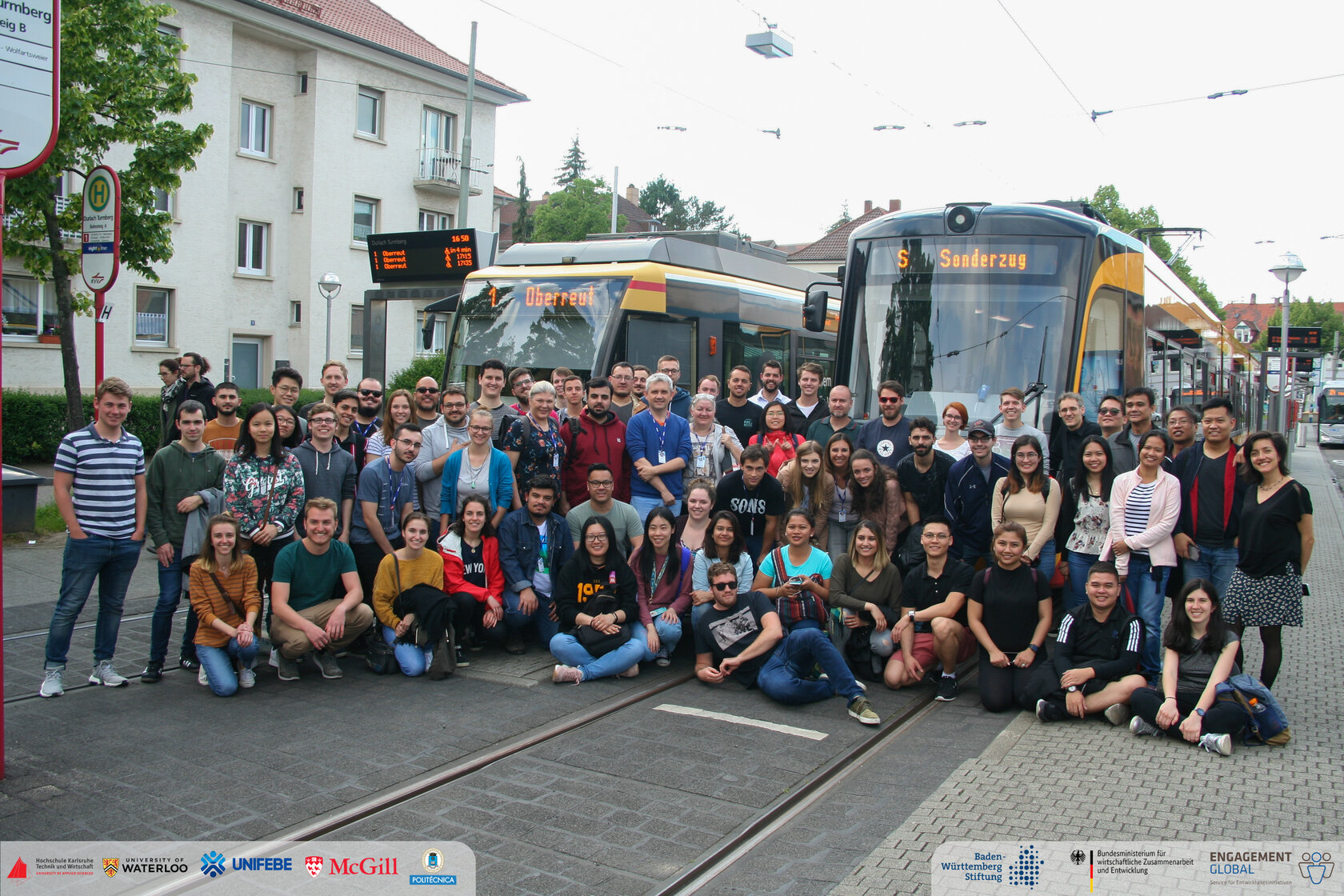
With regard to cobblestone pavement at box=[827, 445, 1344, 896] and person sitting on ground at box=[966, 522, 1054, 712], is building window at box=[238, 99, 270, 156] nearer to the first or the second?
person sitting on ground at box=[966, 522, 1054, 712]

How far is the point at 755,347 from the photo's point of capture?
A: 1459cm

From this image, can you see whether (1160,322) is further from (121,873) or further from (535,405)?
(121,873)

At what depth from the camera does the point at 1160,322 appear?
11.8 metres

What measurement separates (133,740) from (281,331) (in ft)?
87.4

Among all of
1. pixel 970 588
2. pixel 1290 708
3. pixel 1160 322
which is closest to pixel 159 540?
pixel 970 588

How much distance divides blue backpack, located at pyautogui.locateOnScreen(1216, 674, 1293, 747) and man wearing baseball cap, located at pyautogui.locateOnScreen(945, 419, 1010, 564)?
196cm

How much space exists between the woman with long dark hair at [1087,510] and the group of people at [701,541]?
0.02m

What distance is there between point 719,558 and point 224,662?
11.0 feet

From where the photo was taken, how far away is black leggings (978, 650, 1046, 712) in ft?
22.0

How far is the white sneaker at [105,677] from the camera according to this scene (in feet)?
22.1

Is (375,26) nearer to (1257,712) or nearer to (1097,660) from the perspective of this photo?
(1097,660)

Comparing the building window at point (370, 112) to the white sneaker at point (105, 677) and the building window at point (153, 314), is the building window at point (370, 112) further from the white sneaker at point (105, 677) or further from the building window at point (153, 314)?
the white sneaker at point (105, 677)

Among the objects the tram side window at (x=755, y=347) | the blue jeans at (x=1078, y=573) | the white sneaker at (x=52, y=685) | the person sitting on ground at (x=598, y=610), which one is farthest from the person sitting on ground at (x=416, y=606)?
the tram side window at (x=755, y=347)

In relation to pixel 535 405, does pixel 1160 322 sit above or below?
above
